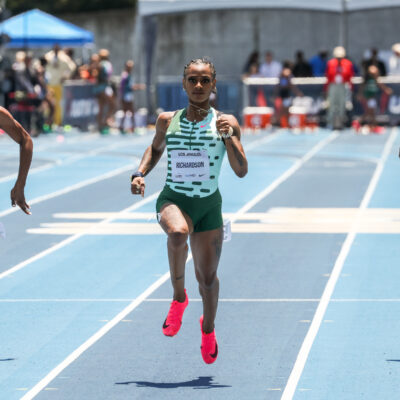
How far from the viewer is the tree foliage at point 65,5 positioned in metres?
51.3

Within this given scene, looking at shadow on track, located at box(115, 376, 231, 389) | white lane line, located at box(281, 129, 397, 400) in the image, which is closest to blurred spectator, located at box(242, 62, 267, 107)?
white lane line, located at box(281, 129, 397, 400)

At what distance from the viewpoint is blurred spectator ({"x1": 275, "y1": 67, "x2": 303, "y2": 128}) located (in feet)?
102

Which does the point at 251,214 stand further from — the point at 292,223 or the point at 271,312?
the point at 271,312

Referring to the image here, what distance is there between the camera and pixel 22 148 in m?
7.22

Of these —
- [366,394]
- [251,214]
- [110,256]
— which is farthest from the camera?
[251,214]

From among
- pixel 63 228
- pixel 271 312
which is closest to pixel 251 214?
pixel 63 228

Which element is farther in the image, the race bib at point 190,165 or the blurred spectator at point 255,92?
the blurred spectator at point 255,92

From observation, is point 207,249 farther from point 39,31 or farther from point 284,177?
point 39,31

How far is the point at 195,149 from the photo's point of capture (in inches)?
270

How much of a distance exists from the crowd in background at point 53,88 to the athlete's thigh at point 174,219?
74.5 feet

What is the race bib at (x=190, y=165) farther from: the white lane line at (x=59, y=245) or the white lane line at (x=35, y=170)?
the white lane line at (x=35, y=170)

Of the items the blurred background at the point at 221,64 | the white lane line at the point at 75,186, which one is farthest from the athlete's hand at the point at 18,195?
the blurred background at the point at 221,64

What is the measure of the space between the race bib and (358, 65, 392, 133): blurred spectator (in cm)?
2405

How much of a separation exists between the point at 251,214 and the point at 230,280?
4670mm
